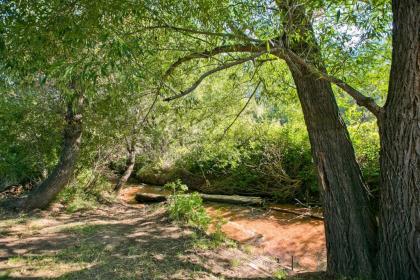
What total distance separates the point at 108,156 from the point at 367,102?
812 cm

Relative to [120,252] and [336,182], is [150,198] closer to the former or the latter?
[120,252]

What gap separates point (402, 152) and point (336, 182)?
0.88 metres

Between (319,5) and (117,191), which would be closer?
(319,5)

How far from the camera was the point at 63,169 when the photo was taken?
793 cm

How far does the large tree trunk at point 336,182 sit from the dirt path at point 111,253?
1229mm

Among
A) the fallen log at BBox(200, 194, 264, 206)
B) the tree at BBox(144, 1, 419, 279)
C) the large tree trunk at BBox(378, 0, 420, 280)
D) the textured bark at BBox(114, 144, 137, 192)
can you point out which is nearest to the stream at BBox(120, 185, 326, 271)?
the fallen log at BBox(200, 194, 264, 206)

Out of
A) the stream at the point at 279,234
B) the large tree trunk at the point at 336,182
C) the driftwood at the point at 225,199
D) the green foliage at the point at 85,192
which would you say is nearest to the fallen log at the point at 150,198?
the driftwood at the point at 225,199

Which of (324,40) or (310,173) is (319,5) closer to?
(324,40)

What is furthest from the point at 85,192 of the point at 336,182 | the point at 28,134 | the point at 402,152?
the point at 402,152

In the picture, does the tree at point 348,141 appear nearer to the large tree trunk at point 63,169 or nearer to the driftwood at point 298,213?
the driftwood at point 298,213

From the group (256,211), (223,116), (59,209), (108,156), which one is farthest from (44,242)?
(223,116)

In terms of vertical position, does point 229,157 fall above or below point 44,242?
above

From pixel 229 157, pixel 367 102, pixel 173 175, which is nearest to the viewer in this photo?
pixel 367 102

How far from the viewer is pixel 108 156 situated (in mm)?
10258
